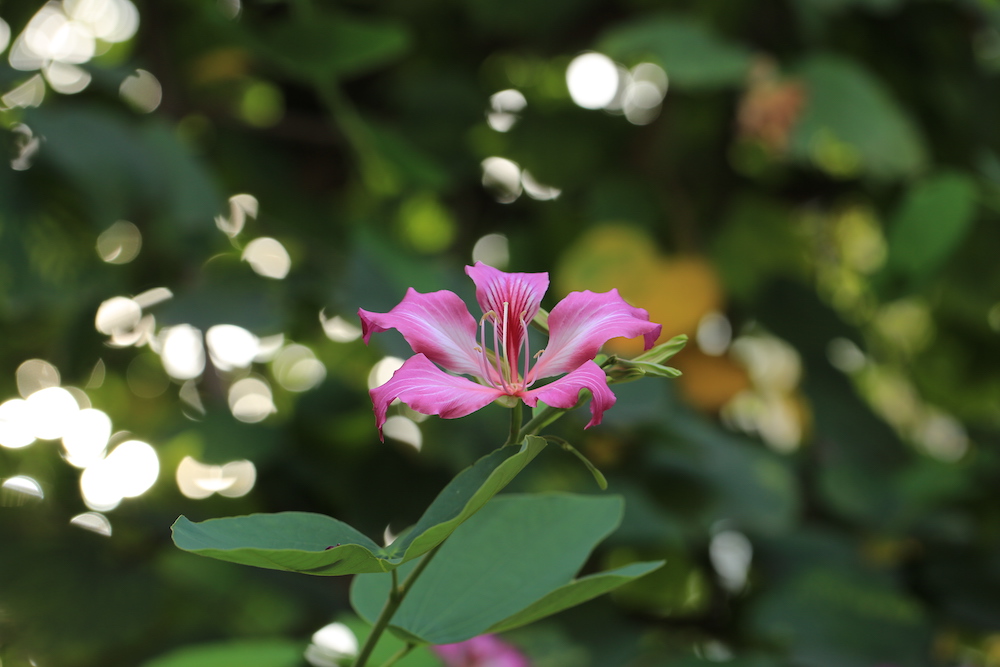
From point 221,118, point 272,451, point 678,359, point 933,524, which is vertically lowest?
point 933,524

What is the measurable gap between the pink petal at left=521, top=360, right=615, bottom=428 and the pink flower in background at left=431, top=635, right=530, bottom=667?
1.12 feet

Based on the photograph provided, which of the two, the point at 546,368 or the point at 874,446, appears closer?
the point at 546,368

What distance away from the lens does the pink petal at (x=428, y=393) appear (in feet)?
0.48

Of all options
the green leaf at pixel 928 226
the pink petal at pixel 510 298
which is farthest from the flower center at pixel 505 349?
the green leaf at pixel 928 226

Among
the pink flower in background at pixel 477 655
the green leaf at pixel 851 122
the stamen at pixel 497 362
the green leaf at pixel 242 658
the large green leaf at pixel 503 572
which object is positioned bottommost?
the pink flower in background at pixel 477 655

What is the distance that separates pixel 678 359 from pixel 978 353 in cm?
44

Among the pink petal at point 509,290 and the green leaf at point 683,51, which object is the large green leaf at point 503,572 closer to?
the pink petal at point 509,290

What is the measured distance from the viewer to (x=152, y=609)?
1.78 ft

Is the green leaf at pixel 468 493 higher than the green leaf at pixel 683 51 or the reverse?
the reverse

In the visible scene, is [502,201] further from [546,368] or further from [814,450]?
[546,368]

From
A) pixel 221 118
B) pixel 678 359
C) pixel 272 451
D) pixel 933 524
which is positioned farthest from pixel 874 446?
pixel 221 118

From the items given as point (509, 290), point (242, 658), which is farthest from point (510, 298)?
point (242, 658)

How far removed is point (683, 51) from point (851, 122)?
5.8 inches

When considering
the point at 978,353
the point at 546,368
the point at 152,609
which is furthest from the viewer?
the point at 978,353
